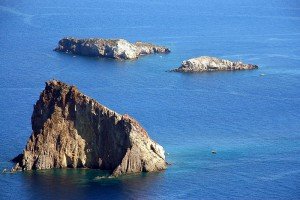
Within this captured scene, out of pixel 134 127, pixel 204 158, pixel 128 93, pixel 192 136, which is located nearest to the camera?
pixel 134 127

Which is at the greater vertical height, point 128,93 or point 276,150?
point 128,93

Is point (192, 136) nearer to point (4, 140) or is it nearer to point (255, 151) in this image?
point (255, 151)

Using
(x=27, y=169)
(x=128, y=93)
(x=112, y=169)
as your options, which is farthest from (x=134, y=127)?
(x=128, y=93)

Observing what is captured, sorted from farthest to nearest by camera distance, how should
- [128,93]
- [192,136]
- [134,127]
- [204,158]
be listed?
[128,93] < [192,136] < [204,158] < [134,127]

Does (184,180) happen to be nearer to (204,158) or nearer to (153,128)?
(204,158)

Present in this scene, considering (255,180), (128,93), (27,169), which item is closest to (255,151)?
(255,180)

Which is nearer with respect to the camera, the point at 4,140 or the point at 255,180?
the point at 255,180

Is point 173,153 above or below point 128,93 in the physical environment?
below
